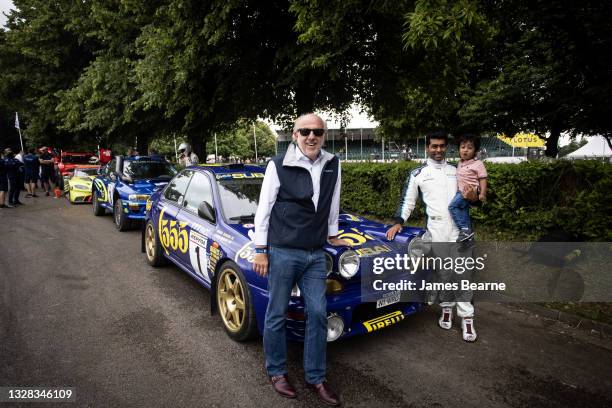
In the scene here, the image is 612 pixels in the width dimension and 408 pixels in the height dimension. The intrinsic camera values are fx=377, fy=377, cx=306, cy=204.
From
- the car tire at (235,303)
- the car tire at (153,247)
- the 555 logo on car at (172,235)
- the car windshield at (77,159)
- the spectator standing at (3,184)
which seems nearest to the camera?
the car tire at (235,303)

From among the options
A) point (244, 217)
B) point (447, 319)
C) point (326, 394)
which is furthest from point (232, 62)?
point (326, 394)

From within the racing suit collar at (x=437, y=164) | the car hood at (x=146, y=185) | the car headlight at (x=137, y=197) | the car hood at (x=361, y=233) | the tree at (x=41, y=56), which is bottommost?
the car hood at (x=361, y=233)

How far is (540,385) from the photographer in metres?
2.81

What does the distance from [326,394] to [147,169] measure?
26.8 feet

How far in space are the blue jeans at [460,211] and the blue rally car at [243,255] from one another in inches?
14.8

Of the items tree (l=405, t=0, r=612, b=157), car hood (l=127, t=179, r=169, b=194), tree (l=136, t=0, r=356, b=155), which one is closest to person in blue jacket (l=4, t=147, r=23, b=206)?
tree (l=136, t=0, r=356, b=155)

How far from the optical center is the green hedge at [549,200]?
514cm

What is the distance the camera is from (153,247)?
5492mm

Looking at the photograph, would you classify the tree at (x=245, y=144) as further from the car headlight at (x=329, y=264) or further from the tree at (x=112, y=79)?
the car headlight at (x=329, y=264)

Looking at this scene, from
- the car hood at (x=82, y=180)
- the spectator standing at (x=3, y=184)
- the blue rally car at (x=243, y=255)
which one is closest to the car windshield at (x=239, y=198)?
the blue rally car at (x=243, y=255)

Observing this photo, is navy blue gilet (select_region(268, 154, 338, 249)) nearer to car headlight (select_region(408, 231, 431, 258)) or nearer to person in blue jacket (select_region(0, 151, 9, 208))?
car headlight (select_region(408, 231, 431, 258))

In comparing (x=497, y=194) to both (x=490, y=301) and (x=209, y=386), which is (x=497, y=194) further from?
(x=209, y=386)

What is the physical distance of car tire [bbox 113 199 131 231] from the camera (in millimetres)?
8094

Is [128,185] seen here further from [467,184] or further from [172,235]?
[467,184]
